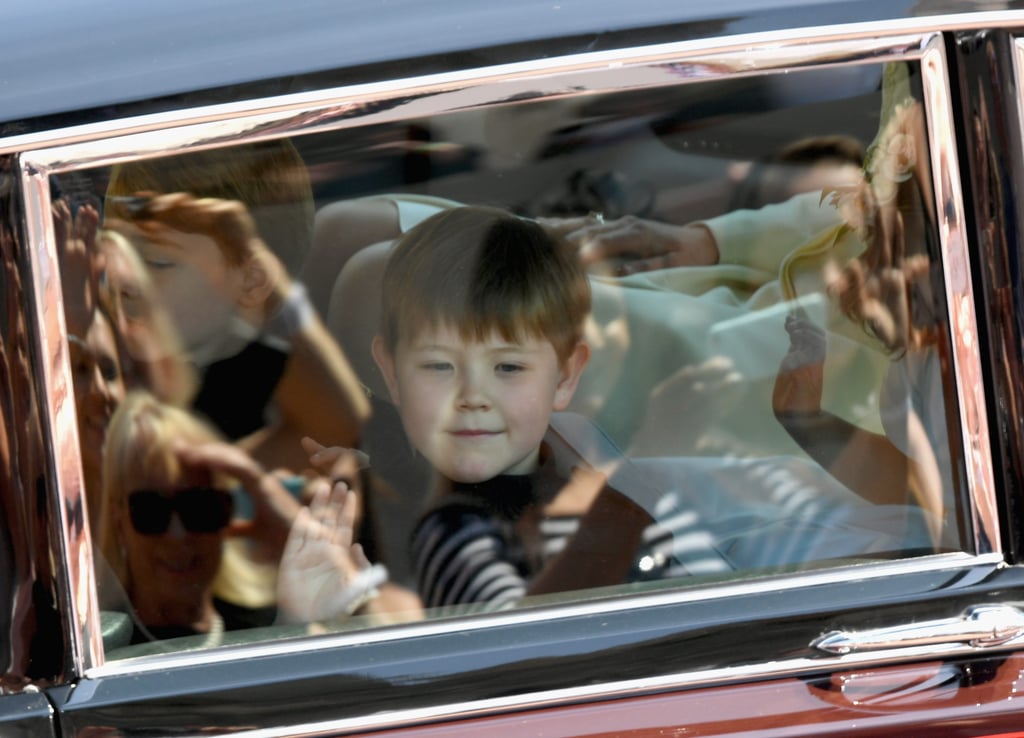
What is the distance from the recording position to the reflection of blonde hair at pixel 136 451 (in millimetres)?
1476

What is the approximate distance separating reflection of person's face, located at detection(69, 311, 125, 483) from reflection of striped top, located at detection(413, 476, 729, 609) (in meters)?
0.39

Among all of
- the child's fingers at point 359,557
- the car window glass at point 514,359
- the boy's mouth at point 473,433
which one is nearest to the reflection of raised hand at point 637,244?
the car window glass at point 514,359

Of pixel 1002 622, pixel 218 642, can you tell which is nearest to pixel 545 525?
pixel 218 642

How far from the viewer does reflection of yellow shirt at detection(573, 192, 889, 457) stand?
1.59 metres

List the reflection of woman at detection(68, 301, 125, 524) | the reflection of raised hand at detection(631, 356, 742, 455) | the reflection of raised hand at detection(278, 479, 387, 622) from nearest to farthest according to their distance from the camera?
1. the reflection of woman at detection(68, 301, 125, 524)
2. the reflection of raised hand at detection(278, 479, 387, 622)
3. the reflection of raised hand at detection(631, 356, 742, 455)

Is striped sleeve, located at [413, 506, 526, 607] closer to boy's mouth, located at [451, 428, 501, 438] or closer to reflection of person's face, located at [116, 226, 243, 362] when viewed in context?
boy's mouth, located at [451, 428, 501, 438]

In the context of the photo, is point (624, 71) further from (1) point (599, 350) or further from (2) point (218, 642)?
(2) point (218, 642)

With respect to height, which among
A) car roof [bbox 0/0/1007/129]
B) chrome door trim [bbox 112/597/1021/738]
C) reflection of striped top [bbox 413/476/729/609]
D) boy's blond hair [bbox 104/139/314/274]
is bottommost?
chrome door trim [bbox 112/597/1021/738]

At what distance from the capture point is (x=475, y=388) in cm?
164

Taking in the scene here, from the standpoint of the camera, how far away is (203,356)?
1.63 metres

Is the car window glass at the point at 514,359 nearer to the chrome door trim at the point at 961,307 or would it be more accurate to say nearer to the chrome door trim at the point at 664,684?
the chrome door trim at the point at 961,307

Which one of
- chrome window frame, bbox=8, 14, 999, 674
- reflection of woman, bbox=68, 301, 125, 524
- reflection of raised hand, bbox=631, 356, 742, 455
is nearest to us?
chrome window frame, bbox=8, 14, 999, 674

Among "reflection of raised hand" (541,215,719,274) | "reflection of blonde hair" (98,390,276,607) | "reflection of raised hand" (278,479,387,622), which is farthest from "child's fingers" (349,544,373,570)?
"reflection of raised hand" (541,215,719,274)

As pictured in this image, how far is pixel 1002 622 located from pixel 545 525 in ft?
1.69
